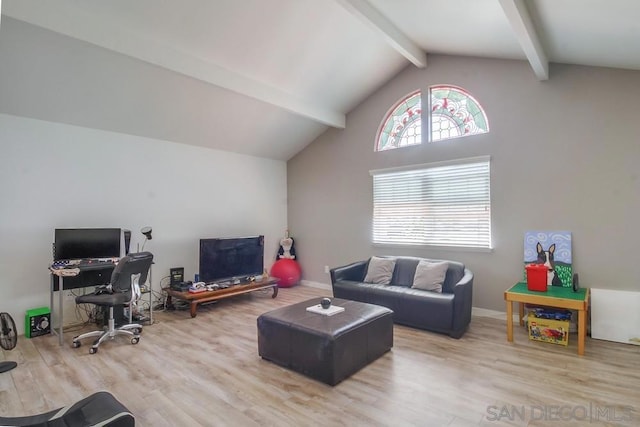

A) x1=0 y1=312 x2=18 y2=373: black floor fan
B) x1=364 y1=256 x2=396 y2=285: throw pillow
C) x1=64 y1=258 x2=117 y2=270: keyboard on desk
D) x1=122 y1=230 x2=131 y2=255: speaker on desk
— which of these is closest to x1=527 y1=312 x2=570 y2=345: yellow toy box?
x1=364 y1=256 x2=396 y2=285: throw pillow

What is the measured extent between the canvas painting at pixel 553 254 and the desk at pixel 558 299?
0.17 metres

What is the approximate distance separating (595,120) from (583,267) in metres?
1.61

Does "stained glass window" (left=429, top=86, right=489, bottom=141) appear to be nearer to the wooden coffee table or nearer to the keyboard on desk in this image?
the wooden coffee table

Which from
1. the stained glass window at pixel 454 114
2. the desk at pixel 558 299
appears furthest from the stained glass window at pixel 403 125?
the desk at pixel 558 299

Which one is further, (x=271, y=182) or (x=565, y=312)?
(x=271, y=182)

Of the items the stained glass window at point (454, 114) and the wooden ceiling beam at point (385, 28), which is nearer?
the wooden ceiling beam at point (385, 28)

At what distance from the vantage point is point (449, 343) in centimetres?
345

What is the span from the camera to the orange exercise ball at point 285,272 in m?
6.08

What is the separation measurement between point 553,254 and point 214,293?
169 inches

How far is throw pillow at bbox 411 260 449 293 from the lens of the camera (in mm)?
4094

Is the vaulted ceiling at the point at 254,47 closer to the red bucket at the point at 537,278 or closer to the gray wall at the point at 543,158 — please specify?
the gray wall at the point at 543,158

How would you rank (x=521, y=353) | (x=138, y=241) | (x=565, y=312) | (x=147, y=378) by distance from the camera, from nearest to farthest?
(x=147, y=378)
(x=521, y=353)
(x=565, y=312)
(x=138, y=241)

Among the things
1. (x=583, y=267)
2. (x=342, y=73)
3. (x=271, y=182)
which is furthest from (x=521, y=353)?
(x=271, y=182)

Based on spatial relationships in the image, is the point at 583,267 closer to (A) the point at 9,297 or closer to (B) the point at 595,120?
(B) the point at 595,120
